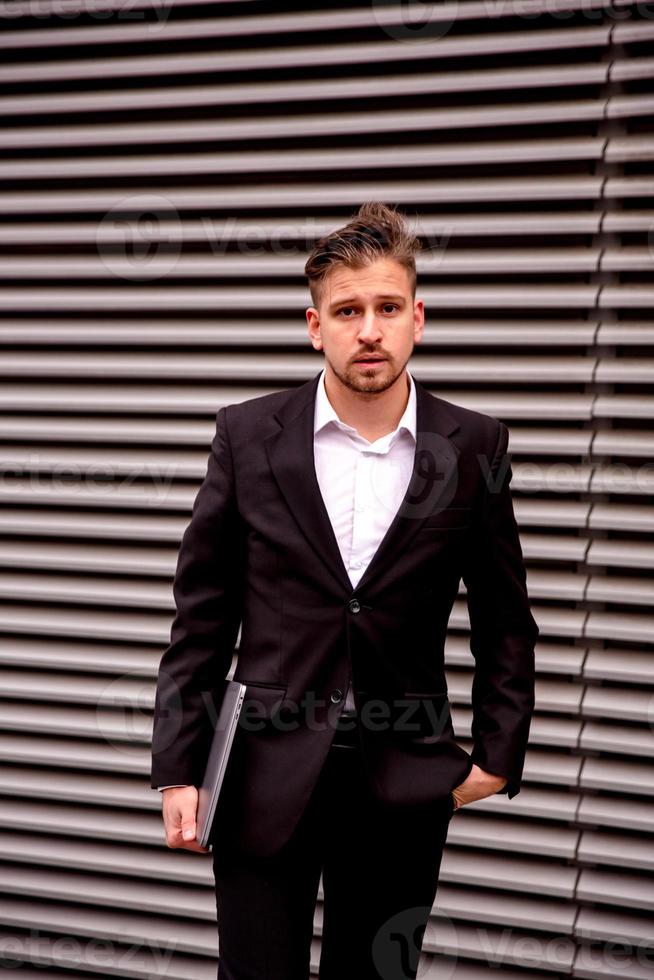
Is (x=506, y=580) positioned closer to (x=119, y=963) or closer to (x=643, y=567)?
(x=643, y=567)

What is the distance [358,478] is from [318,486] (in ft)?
0.38

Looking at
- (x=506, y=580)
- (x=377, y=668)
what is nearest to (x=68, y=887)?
(x=377, y=668)

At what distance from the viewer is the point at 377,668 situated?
2266mm

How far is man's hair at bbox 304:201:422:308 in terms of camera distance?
2.24 metres

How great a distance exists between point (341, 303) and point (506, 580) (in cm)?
84

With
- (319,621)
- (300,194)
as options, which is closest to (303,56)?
(300,194)

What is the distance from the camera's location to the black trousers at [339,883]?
7.48 feet

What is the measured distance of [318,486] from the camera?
227cm
